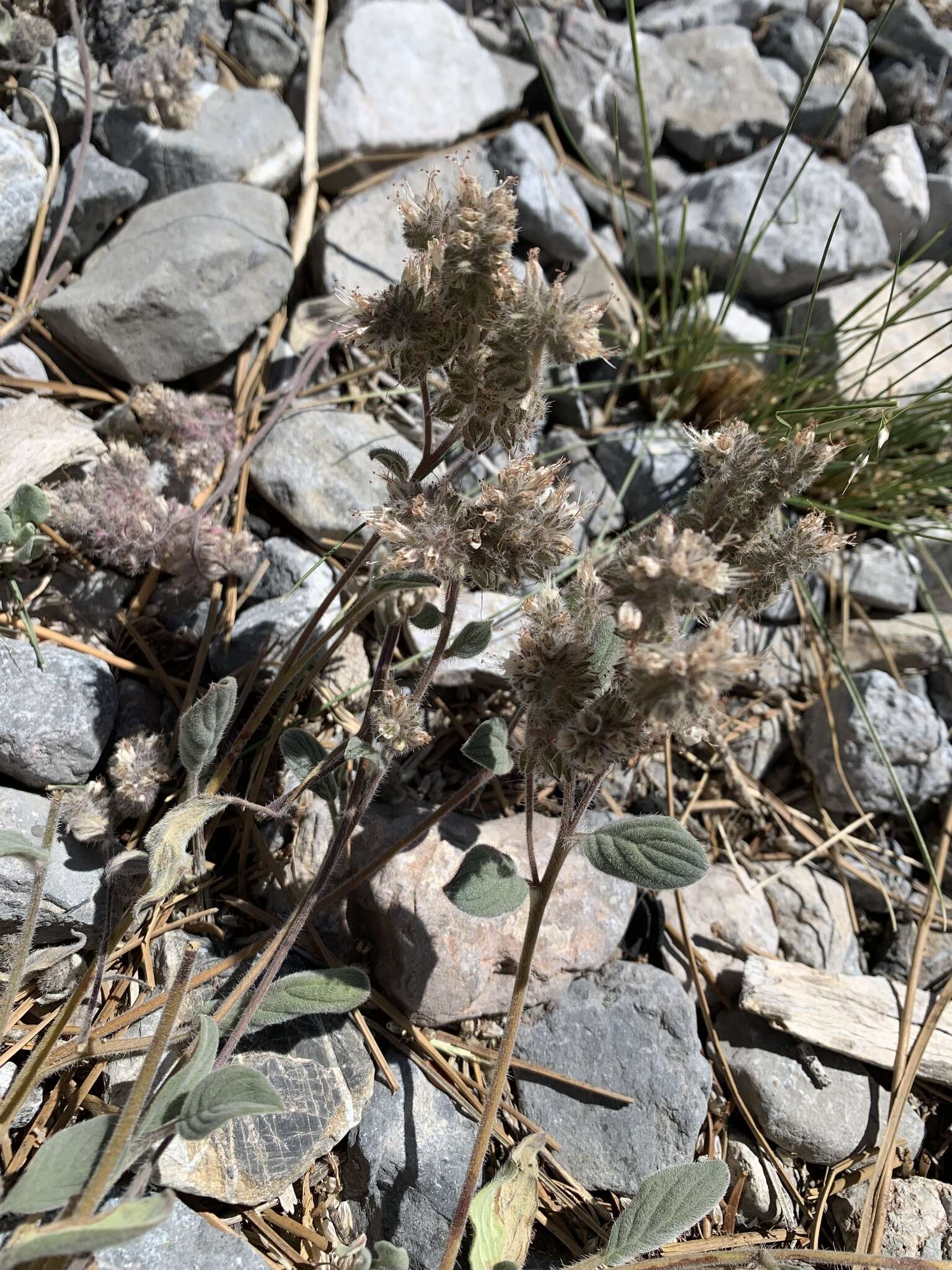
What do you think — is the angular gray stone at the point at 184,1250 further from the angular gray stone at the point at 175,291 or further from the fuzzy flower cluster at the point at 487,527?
the angular gray stone at the point at 175,291

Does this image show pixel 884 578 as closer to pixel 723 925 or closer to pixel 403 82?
pixel 723 925

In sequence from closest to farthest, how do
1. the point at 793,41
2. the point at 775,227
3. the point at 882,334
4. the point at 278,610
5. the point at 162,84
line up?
the point at 278,610, the point at 162,84, the point at 882,334, the point at 775,227, the point at 793,41

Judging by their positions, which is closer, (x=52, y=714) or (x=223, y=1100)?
(x=223, y=1100)

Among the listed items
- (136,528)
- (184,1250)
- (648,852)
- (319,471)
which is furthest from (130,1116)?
(319,471)

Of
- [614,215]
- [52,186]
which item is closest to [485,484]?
[52,186]

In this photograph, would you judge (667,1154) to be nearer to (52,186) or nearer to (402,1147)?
(402,1147)

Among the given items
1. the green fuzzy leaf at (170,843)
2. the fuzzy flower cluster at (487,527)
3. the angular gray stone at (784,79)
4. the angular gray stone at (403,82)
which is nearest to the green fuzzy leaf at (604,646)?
the fuzzy flower cluster at (487,527)
